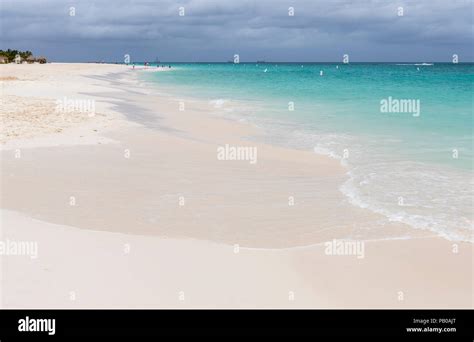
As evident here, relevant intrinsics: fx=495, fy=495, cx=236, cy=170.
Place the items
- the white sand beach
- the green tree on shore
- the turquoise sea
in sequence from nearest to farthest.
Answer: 1. the white sand beach
2. the turquoise sea
3. the green tree on shore

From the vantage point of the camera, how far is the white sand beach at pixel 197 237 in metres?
6.10

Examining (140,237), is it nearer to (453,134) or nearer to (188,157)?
(188,157)

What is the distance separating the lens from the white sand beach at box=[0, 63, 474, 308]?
20.0 feet

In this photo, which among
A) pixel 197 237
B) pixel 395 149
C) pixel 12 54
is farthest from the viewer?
pixel 12 54

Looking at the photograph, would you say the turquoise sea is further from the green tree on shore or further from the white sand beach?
the green tree on shore

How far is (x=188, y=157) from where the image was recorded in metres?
13.7

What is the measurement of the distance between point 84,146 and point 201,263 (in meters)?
8.32

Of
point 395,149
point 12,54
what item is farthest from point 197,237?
point 12,54

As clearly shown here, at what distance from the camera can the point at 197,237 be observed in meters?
8.03

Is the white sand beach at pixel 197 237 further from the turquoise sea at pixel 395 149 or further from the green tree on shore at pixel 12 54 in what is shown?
the green tree on shore at pixel 12 54

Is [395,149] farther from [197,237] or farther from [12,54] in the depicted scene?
[12,54]

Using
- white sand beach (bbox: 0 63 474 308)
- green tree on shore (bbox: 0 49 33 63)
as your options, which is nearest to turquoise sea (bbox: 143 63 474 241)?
white sand beach (bbox: 0 63 474 308)
